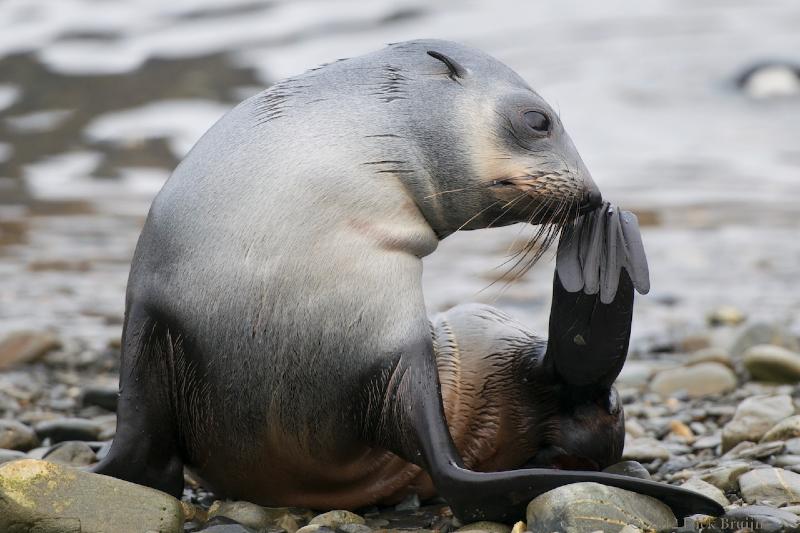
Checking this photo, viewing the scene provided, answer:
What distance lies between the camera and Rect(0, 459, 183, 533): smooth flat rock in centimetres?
347

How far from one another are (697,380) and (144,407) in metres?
3.54

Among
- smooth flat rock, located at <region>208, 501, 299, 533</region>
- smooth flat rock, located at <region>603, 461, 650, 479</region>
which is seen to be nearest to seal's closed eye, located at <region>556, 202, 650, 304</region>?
smooth flat rock, located at <region>603, 461, 650, 479</region>

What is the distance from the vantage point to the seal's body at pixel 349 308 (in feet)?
13.0

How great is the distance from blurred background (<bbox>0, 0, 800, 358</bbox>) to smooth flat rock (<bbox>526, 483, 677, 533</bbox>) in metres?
1.32

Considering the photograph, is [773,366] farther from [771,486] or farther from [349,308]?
[349,308]

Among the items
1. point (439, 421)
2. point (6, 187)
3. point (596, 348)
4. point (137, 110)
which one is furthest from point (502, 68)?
point (137, 110)

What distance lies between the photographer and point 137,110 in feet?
70.6

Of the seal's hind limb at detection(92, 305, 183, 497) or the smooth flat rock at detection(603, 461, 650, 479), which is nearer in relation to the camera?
the seal's hind limb at detection(92, 305, 183, 497)

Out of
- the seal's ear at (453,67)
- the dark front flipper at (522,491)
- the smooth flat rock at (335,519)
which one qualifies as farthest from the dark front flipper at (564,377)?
the seal's ear at (453,67)

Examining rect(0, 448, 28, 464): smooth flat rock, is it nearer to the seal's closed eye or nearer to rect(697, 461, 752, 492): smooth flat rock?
the seal's closed eye

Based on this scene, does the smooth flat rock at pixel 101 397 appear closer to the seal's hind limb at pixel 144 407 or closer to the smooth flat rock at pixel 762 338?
the seal's hind limb at pixel 144 407

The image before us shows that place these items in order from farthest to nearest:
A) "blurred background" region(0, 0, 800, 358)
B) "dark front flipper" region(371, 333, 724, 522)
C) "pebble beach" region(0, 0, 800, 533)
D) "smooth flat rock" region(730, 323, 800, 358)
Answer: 1. "blurred background" region(0, 0, 800, 358)
2. "smooth flat rock" region(730, 323, 800, 358)
3. "pebble beach" region(0, 0, 800, 533)
4. "dark front flipper" region(371, 333, 724, 522)

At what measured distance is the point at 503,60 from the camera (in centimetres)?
2381

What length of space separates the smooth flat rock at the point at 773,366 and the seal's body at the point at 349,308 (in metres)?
2.35
